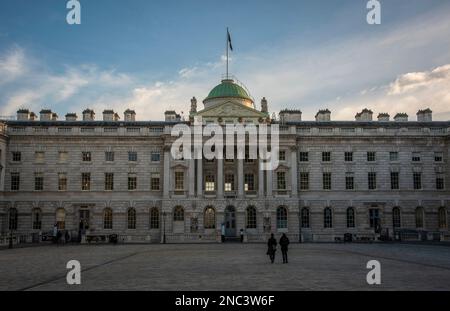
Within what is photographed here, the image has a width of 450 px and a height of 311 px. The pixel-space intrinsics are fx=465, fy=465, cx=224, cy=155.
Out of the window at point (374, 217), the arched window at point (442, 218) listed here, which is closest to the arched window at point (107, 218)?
the window at point (374, 217)

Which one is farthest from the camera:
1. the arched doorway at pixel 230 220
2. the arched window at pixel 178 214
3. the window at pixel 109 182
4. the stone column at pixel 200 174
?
the window at pixel 109 182

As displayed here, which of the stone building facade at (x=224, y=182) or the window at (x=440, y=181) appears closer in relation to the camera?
the stone building facade at (x=224, y=182)

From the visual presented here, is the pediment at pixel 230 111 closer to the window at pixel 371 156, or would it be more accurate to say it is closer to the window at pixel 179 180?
the window at pixel 179 180

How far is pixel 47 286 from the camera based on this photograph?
1711 cm

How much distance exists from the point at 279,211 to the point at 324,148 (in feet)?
30.5

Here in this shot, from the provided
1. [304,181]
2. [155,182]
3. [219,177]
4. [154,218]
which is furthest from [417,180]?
[154,218]

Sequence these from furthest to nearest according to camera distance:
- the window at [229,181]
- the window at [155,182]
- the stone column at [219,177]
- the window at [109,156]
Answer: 1. the window at [229,181]
2. the window at [109,156]
3. the window at [155,182]
4. the stone column at [219,177]

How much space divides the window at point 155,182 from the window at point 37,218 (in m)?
13.2

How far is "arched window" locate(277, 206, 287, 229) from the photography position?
53.2m

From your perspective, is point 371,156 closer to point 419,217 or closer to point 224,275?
point 419,217

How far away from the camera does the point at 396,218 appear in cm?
5400

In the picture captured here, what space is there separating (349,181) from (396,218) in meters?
6.82

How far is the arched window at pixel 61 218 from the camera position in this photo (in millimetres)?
53812
